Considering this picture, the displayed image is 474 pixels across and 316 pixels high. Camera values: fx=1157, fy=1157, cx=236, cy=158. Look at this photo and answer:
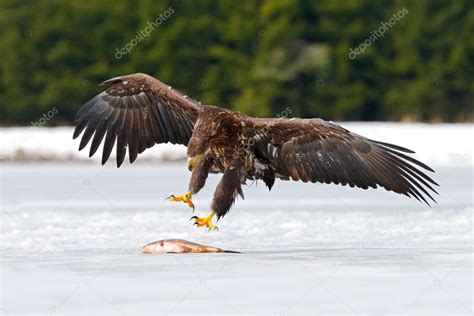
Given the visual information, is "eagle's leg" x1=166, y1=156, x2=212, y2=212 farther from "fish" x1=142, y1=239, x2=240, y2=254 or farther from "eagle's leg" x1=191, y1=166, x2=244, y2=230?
"fish" x1=142, y1=239, x2=240, y2=254

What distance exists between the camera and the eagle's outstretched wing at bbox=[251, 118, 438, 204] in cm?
926

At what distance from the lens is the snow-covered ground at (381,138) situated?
23.1 meters

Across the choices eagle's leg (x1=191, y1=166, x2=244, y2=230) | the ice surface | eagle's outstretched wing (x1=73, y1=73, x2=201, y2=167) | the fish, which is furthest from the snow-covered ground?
the fish

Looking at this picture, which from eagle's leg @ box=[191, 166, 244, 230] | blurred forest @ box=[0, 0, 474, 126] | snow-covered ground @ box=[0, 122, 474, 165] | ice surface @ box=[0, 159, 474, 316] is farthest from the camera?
blurred forest @ box=[0, 0, 474, 126]

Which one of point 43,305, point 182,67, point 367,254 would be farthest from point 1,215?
point 182,67

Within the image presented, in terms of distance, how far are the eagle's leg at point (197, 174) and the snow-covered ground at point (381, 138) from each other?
43.1 feet

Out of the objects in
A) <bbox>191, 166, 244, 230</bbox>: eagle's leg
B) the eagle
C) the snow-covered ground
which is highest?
the eagle

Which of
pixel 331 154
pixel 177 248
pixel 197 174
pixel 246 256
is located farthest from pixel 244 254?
pixel 331 154

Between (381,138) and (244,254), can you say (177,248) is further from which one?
(381,138)

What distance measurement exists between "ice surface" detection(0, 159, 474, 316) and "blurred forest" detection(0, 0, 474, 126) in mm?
23403

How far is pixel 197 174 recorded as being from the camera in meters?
9.20

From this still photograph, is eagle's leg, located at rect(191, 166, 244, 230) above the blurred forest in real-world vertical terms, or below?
below

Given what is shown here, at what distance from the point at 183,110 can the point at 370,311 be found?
4383 millimetres

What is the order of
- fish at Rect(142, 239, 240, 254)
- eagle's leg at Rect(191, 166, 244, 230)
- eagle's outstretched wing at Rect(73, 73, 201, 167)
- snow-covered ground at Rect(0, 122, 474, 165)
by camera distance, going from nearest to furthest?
fish at Rect(142, 239, 240, 254), eagle's leg at Rect(191, 166, 244, 230), eagle's outstretched wing at Rect(73, 73, 201, 167), snow-covered ground at Rect(0, 122, 474, 165)
